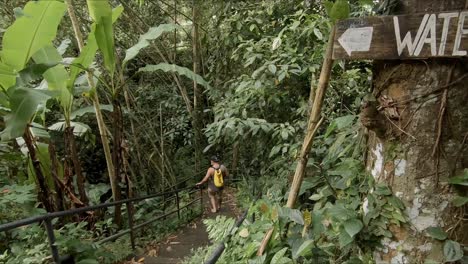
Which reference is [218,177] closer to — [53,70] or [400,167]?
[53,70]

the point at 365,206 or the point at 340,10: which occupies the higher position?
the point at 340,10

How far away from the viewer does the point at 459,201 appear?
1225 millimetres

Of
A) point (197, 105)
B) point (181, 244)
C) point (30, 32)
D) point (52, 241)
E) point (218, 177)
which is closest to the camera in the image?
point (52, 241)

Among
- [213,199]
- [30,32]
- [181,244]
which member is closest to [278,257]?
[30,32]

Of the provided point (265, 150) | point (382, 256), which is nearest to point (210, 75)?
point (265, 150)

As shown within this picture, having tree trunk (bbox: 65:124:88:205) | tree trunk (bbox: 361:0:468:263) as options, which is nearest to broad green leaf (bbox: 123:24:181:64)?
tree trunk (bbox: 65:124:88:205)

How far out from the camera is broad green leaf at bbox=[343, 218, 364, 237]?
1.29 meters

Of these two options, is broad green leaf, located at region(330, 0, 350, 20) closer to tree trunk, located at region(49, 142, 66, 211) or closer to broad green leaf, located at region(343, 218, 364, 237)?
broad green leaf, located at region(343, 218, 364, 237)

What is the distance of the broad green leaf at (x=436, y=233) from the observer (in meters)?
1.25

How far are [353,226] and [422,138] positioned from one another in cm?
43

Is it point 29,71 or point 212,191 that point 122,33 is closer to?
point 212,191

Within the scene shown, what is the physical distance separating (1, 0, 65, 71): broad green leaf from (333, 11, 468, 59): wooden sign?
93.9 inches

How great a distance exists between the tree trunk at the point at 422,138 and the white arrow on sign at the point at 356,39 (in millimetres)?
147

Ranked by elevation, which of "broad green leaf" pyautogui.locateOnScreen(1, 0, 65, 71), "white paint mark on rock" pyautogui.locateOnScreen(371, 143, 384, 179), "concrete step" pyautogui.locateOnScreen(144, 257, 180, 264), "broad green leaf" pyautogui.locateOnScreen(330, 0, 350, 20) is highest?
"broad green leaf" pyautogui.locateOnScreen(1, 0, 65, 71)
